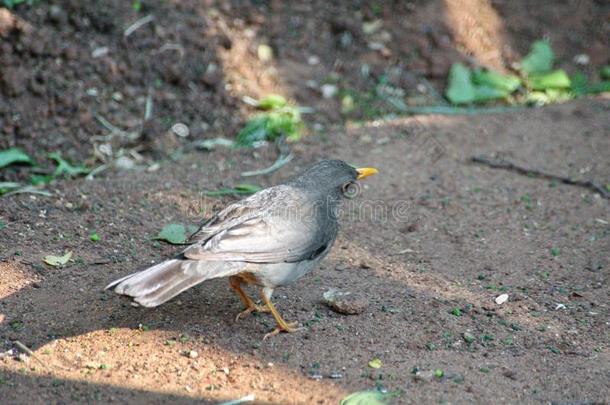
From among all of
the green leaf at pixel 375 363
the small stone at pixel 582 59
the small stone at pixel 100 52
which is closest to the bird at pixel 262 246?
the green leaf at pixel 375 363

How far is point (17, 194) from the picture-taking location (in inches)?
268

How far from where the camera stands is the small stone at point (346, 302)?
5.44 metres

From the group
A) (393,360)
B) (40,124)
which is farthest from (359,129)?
(393,360)

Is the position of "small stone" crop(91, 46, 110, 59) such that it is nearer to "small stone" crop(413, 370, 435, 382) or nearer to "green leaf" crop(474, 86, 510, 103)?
"green leaf" crop(474, 86, 510, 103)

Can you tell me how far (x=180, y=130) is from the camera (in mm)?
8297

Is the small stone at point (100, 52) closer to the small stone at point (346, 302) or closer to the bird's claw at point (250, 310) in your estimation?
the bird's claw at point (250, 310)

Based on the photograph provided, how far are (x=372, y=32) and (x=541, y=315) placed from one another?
5.51 m

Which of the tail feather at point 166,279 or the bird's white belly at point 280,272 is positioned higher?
the tail feather at point 166,279

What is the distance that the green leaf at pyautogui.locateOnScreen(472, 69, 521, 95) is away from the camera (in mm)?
9438

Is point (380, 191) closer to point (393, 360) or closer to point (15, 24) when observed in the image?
point (393, 360)

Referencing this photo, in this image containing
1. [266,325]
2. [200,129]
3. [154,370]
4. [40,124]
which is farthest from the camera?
[200,129]

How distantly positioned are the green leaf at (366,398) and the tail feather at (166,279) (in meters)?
1.20

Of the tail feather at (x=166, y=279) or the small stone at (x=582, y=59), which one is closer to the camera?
the tail feather at (x=166, y=279)

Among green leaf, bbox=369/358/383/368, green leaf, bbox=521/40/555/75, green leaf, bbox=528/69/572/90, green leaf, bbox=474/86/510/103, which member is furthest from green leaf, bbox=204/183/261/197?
green leaf, bbox=521/40/555/75
